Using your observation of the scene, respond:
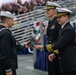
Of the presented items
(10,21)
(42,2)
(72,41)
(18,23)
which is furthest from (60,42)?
(42,2)

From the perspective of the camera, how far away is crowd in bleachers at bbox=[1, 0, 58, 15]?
18.2m

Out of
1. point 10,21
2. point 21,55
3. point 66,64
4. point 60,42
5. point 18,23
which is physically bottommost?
point 21,55

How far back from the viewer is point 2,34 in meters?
5.12

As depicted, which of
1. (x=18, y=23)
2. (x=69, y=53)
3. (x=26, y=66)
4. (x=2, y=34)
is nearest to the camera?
(x=2, y=34)

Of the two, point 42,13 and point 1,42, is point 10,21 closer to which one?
point 1,42

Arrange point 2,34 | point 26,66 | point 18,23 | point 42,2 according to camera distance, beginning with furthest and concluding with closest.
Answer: point 42,2, point 18,23, point 26,66, point 2,34

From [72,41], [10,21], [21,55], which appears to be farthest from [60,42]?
[21,55]

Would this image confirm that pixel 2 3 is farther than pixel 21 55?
Yes

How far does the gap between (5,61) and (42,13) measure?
34.0 feet

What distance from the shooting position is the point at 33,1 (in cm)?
1888

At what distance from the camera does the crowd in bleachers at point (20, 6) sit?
Result: 18188 millimetres

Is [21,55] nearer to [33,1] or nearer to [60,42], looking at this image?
[33,1]

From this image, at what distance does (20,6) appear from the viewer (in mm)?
18500

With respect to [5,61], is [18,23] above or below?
below
